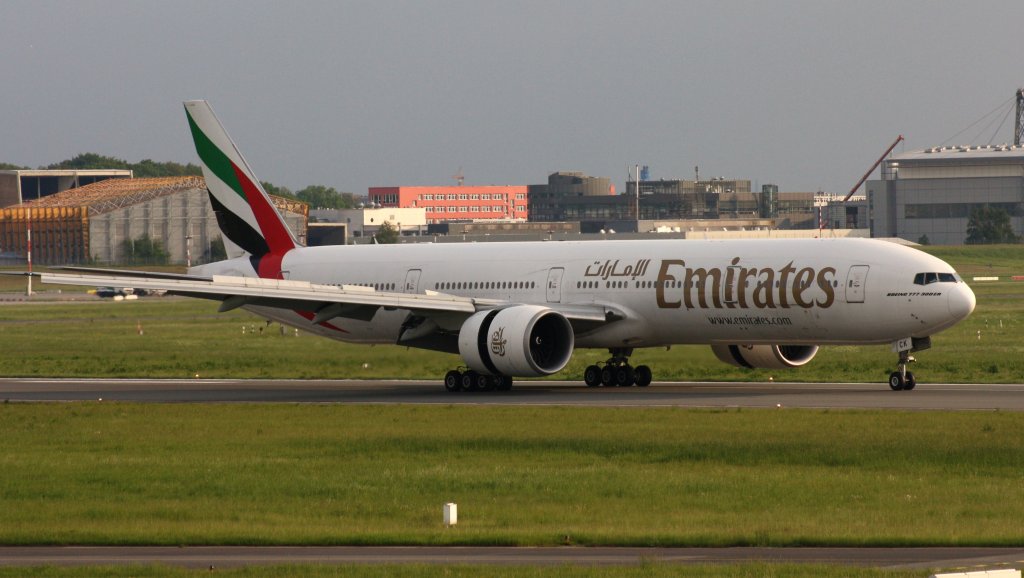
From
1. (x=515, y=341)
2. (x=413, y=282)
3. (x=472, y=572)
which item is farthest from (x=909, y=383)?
(x=472, y=572)

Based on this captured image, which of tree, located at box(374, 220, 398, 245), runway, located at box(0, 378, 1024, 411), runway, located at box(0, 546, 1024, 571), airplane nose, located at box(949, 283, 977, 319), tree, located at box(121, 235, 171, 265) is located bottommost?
runway, located at box(0, 378, 1024, 411)

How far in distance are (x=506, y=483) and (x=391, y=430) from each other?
27.3 ft

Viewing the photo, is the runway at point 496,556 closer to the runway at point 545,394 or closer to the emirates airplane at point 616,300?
the runway at point 545,394

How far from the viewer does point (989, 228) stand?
182750mm

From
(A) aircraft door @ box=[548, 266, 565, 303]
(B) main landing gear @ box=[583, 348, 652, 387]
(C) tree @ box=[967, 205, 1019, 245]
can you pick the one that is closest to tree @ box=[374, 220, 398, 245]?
(C) tree @ box=[967, 205, 1019, 245]

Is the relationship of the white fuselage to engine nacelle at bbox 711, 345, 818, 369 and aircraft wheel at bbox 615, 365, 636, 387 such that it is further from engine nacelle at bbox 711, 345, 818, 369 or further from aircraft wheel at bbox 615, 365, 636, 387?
engine nacelle at bbox 711, 345, 818, 369

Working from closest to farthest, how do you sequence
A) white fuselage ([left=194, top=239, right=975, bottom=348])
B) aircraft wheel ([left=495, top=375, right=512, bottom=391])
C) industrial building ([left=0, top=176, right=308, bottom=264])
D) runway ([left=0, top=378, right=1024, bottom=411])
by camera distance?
runway ([left=0, top=378, right=1024, bottom=411])
white fuselage ([left=194, top=239, right=975, bottom=348])
aircraft wheel ([left=495, top=375, right=512, bottom=391])
industrial building ([left=0, top=176, right=308, bottom=264])

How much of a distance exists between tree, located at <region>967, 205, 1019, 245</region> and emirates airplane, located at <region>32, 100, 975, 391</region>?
141874 mm

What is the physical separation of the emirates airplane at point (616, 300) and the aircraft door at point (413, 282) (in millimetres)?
44

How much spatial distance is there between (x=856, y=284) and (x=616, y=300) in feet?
23.2

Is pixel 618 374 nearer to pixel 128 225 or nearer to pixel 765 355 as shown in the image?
pixel 765 355

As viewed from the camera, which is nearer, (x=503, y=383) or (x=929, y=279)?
(x=929, y=279)

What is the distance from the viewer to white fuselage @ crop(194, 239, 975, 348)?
1563 inches

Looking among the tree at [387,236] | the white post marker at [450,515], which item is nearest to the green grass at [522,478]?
the white post marker at [450,515]
